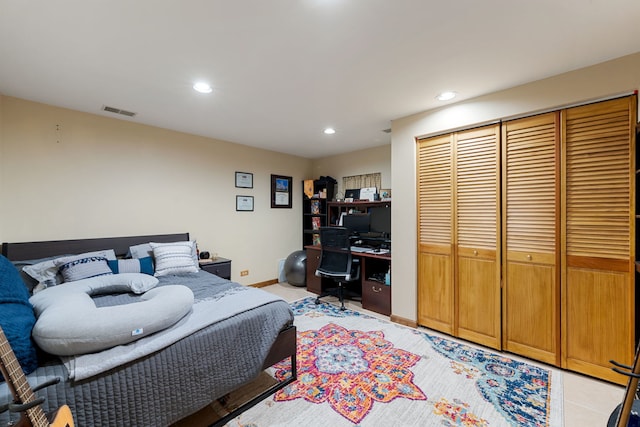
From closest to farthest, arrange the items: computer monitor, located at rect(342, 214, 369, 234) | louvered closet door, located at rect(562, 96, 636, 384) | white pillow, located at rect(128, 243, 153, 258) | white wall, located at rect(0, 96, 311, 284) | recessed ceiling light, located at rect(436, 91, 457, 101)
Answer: louvered closet door, located at rect(562, 96, 636, 384)
recessed ceiling light, located at rect(436, 91, 457, 101)
white wall, located at rect(0, 96, 311, 284)
white pillow, located at rect(128, 243, 153, 258)
computer monitor, located at rect(342, 214, 369, 234)

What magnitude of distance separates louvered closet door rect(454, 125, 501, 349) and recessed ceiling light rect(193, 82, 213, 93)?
2.43m

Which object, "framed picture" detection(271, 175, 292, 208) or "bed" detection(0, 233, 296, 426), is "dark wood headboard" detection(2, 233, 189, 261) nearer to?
"bed" detection(0, 233, 296, 426)

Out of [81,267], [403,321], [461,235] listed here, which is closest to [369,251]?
[403,321]

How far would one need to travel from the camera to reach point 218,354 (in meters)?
1.61

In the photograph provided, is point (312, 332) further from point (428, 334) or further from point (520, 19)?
point (520, 19)

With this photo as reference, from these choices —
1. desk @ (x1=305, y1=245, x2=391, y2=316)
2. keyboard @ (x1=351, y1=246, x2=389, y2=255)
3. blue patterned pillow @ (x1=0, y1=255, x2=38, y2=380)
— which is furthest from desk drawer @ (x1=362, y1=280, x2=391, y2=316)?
blue patterned pillow @ (x1=0, y1=255, x2=38, y2=380)

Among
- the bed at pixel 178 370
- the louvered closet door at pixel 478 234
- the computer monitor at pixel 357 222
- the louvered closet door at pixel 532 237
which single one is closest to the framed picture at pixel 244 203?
the computer monitor at pixel 357 222

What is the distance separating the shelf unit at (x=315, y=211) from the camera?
5.12 metres

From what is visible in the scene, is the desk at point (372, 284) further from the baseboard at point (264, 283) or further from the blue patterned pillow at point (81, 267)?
the blue patterned pillow at point (81, 267)

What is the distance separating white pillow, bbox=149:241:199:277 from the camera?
2.91 m

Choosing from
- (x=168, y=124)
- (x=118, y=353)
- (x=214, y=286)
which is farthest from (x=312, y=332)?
(x=168, y=124)

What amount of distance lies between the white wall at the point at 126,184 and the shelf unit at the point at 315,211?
0.64 metres

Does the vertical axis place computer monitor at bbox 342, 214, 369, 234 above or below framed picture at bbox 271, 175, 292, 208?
below

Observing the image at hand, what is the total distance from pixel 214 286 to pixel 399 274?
79.4 inches
